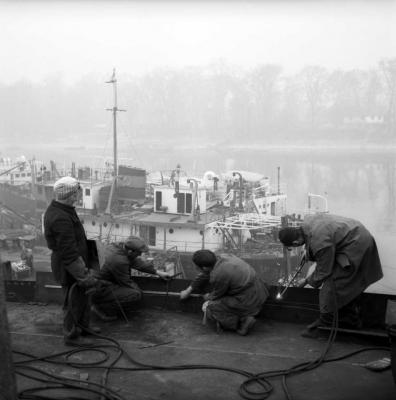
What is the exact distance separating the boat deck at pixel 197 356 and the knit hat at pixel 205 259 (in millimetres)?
474

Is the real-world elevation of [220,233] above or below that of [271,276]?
above

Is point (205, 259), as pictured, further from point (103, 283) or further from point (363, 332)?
point (363, 332)

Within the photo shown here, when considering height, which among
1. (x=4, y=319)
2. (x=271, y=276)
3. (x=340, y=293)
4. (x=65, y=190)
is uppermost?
(x=65, y=190)

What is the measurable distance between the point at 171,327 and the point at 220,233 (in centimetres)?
1298

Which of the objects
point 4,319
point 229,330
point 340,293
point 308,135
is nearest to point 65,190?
point 4,319

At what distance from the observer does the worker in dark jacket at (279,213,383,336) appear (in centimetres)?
314

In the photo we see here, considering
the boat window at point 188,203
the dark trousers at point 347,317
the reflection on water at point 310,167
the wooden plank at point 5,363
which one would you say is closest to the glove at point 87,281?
the wooden plank at point 5,363

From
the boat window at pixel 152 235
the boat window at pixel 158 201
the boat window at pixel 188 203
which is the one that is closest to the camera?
the boat window at pixel 188 203

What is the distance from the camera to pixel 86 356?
3.06m

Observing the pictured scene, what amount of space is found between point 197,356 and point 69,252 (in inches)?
40.6

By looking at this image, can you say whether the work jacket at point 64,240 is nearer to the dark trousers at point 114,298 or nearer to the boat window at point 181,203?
the dark trousers at point 114,298

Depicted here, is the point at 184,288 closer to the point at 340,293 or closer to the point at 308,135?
the point at 340,293

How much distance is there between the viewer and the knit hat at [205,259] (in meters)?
3.46

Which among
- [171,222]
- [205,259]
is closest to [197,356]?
[205,259]
